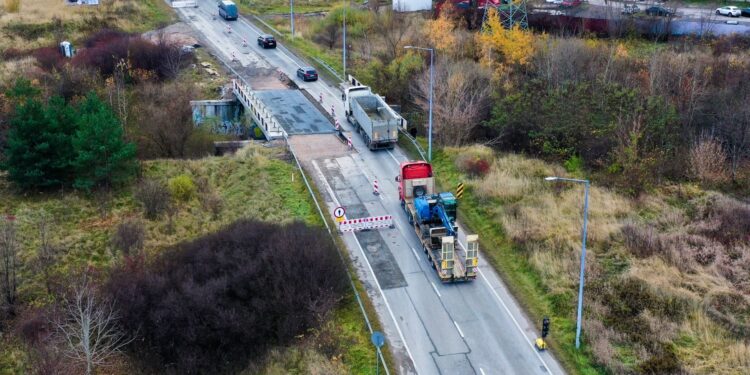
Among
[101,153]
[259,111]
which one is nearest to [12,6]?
[259,111]

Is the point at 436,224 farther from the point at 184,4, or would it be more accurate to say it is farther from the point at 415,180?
the point at 184,4

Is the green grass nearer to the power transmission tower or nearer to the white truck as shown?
the white truck

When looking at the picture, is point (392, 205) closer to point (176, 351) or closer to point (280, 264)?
point (280, 264)

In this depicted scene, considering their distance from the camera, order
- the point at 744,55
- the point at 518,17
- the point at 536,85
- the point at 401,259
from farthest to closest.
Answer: the point at 518,17 → the point at 744,55 → the point at 536,85 → the point at 401,259

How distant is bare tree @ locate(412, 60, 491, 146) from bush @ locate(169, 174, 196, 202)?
16695mm

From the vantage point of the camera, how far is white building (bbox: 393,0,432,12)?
8844cm

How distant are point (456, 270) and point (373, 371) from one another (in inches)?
294

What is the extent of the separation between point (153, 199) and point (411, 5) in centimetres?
5412

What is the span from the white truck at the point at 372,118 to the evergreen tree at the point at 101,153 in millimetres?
14930

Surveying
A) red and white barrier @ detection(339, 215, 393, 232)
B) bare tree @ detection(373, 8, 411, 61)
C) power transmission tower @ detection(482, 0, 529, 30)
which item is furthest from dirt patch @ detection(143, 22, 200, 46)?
red and white barrier @ detection(339, 215, 393, 232)

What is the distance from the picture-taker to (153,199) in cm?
4347

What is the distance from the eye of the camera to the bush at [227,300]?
1179 inches

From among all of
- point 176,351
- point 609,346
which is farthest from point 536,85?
point 176,351

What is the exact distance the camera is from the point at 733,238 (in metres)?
35.8
